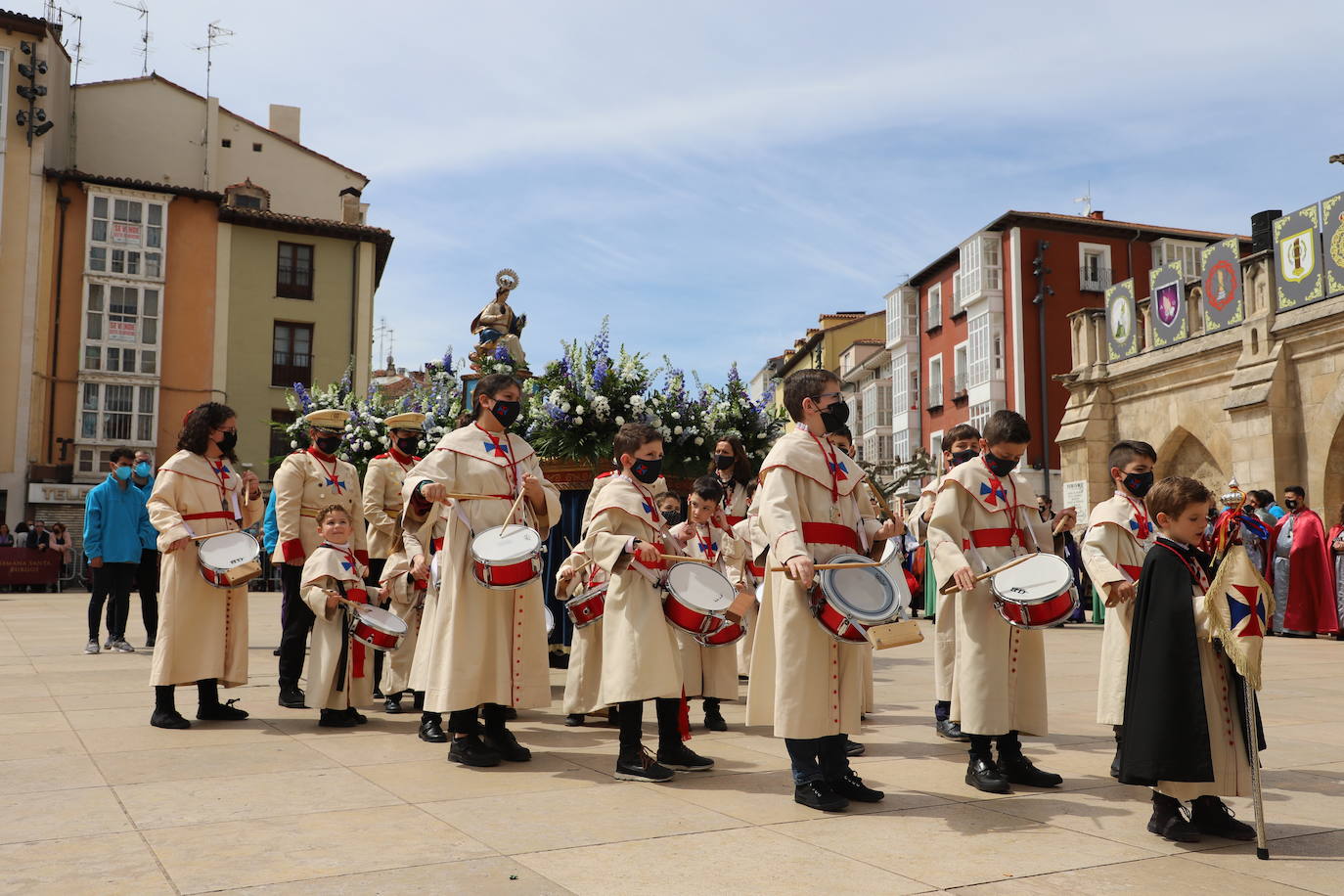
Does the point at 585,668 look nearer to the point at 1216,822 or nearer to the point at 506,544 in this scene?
the point at 506,544

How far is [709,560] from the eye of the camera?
7035 millimetres

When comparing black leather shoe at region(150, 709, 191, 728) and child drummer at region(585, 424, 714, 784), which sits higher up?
child drummer at region(585, 424, 714, 784)

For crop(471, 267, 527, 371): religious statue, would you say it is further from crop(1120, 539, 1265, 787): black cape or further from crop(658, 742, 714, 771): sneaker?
crop(1120, 539, 1265, 787): black cape

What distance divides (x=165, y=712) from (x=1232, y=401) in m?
18.9

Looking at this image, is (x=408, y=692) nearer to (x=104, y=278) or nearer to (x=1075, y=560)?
(x=1075, y=560)

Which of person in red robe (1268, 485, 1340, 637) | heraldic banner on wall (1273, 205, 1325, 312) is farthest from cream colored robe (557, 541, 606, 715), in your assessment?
heraldic banner on wall (1273, 205, 1325, 312)

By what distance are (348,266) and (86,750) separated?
126 feet

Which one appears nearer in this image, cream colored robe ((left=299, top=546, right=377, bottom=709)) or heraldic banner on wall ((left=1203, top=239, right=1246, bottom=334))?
cream colored robe ((left=299, top=546, right=377, bottom=709))

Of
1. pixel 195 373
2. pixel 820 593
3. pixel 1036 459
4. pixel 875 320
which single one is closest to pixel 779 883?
pixel 820 593

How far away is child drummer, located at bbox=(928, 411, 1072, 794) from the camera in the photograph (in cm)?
541

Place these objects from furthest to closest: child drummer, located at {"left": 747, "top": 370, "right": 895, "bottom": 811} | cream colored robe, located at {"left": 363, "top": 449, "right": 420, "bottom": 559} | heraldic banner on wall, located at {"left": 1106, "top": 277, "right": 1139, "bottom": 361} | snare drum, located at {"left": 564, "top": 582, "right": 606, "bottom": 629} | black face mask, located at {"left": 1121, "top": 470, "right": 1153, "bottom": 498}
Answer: heraldic banner on wall, located at {"left": 1106, "top": 277, "right": 1139, "bottom": 361}, cream colored robe, located at {"left": 363, "top": 449, "right": 420, "bottom": 559}, snare drum, located at {"left": 564, "top": 582, "right": 606, "bottom": 629}, black face mask, located at {"left": 1121, "top": 470, "right": 1153, "bottom": 498}, child drummer, located at {"left": 747, "top": 370, "right": 895, "bottom": 811}

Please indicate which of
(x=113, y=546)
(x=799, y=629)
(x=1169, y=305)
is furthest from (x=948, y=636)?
(x=1169, y=305)

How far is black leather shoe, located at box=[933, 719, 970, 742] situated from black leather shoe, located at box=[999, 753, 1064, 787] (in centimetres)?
109

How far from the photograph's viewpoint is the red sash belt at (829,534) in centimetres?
526
